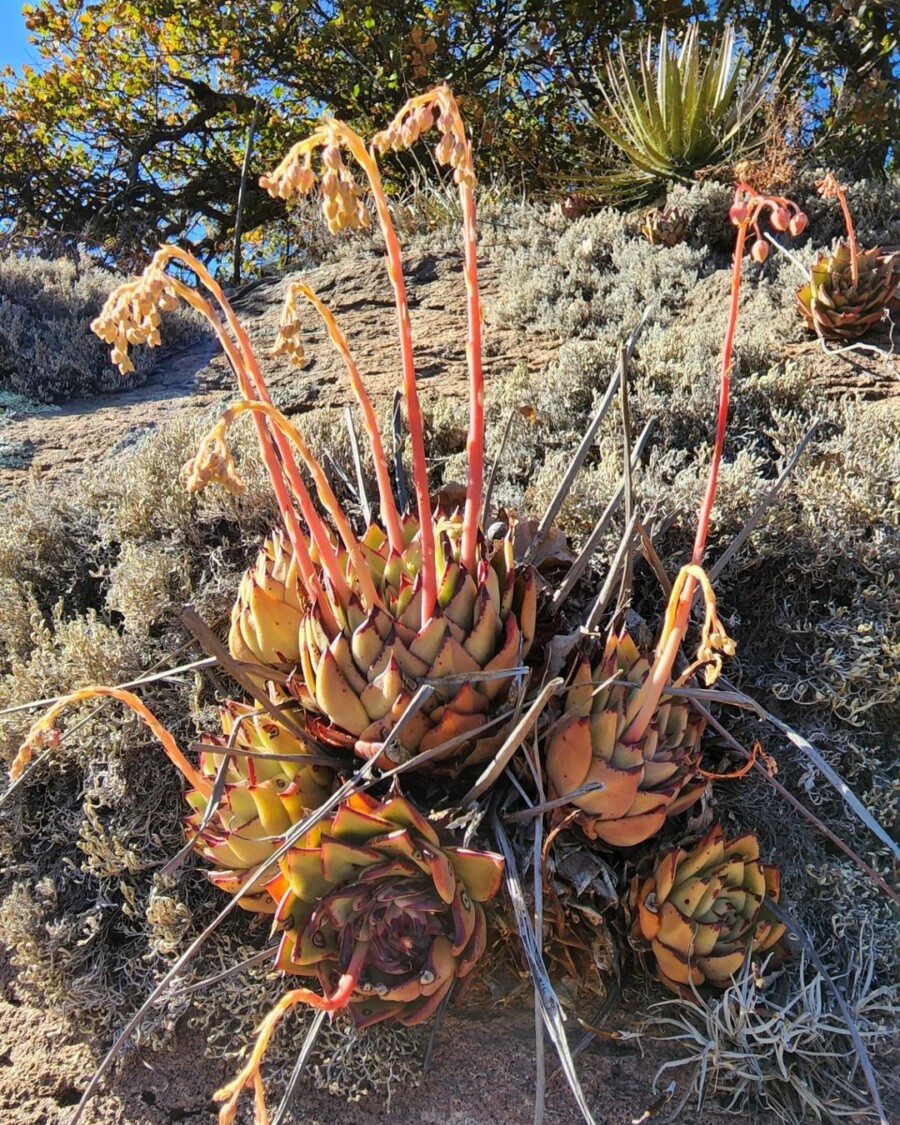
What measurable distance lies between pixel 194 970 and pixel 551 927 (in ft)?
2.26

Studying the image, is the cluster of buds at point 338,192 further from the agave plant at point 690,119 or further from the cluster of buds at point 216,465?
the agave plant at point 690,119

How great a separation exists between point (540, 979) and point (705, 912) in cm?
39

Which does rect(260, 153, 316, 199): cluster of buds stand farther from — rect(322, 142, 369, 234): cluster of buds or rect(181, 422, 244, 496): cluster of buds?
rect(181, 422, 244, 496): cluster of buds

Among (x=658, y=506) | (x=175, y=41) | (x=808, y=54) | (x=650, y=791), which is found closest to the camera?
(x=650, y=791)

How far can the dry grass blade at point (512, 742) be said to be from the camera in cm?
134

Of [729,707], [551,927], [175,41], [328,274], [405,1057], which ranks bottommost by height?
[405,1057]

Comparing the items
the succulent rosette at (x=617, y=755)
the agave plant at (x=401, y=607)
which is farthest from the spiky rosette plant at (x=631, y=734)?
the agave plant at (x=401, y=607)

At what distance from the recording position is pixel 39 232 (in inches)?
266

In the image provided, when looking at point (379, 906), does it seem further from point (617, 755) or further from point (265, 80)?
point (265, 80)

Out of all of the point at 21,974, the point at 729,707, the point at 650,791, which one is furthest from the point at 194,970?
the point at 729,707

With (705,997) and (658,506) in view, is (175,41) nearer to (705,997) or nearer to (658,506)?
(658,506)

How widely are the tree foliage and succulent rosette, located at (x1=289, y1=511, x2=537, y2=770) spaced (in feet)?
16.9

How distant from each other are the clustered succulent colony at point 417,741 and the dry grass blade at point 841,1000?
35 mm

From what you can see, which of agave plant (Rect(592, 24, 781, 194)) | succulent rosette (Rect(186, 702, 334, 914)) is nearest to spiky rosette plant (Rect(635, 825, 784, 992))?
succulent rosette (Rect(186, 702, 334, 914))
